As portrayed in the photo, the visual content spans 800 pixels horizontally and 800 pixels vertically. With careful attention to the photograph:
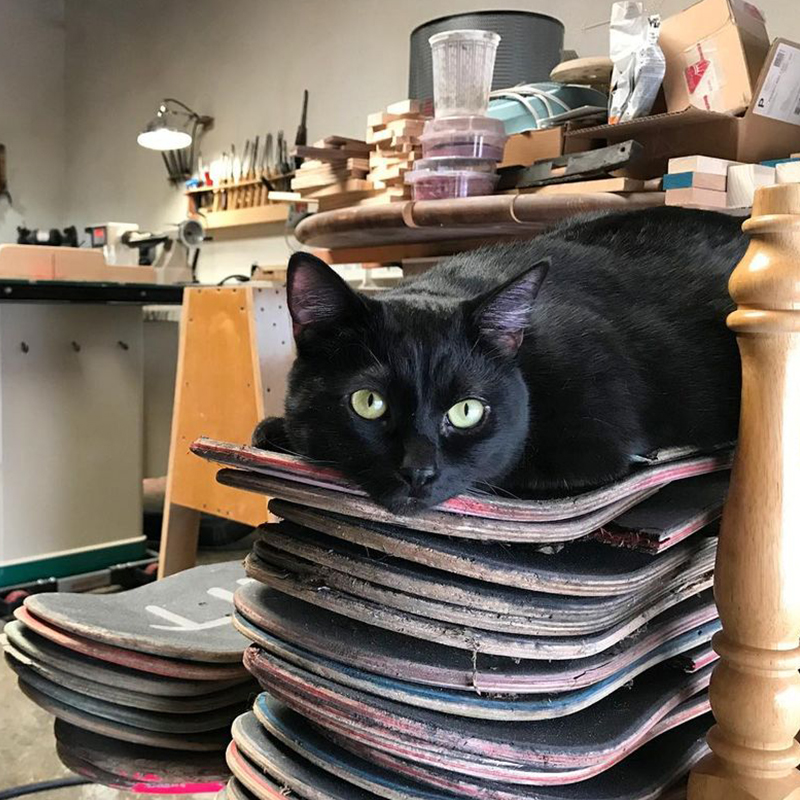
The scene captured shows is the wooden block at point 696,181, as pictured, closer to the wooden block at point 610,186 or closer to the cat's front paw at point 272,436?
the wooden block at point 610,186

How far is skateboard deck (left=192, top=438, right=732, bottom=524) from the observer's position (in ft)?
1.81

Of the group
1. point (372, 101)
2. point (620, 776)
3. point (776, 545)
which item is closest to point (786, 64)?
point (776, 545)

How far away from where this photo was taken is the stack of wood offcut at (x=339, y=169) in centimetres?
194

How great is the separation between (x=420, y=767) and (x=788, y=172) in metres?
1.15

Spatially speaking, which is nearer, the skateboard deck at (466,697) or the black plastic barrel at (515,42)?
the skateboard deck at (466,697)

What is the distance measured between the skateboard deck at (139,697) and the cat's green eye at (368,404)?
0.49m

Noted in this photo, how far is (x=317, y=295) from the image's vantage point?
70 cm

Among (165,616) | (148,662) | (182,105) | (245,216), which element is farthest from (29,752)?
(182,105)

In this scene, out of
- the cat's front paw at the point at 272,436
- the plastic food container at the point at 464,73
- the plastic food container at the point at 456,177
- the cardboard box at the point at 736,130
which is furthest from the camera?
the plastic food container at the point at 464,73

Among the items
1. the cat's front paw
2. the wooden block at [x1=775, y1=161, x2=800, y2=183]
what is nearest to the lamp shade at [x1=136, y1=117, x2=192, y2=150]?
the wooden block at [x1=775, y1=161, x2=800, y2=183]

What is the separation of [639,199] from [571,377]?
0.74 m

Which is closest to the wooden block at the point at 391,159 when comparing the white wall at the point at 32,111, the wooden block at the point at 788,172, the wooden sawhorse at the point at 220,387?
the wooden sawhorse at the point at 220,387

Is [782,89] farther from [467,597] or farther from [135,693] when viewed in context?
[135,693]

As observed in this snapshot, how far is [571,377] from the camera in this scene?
2.40ft
